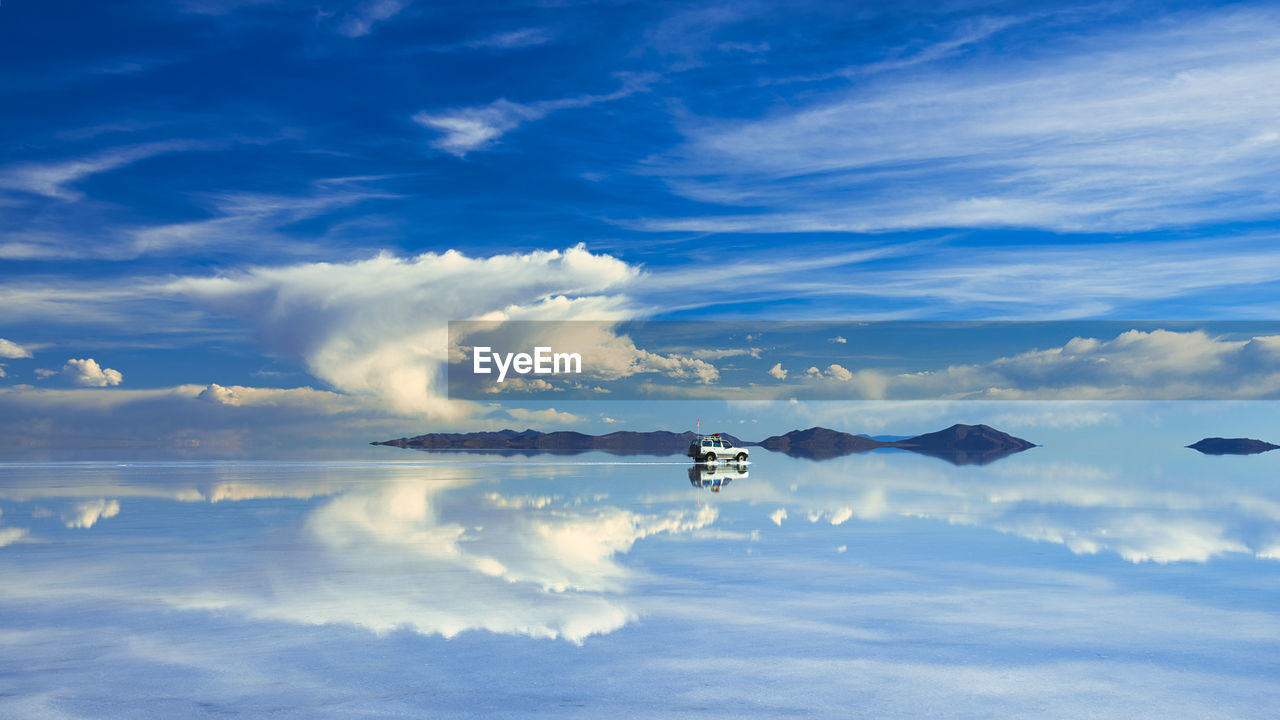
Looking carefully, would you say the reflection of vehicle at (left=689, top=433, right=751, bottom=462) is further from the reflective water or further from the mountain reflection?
the reflective water

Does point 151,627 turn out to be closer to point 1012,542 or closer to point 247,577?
point 247,577

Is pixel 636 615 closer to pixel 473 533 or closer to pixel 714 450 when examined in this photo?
pixel 473 533

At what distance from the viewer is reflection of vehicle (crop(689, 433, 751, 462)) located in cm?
7744

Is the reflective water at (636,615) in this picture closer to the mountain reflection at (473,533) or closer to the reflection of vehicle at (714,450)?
the mountain reflection at (473,533)

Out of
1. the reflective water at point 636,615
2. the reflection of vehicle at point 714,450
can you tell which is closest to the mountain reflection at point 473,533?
the reflective water at point 636,615

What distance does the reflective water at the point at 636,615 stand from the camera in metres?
10.2

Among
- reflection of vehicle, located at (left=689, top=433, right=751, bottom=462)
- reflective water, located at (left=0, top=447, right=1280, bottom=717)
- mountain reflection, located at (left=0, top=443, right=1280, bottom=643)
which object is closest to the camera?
reflective water, located at (left=0, top=447, right=1280, bottom=717)

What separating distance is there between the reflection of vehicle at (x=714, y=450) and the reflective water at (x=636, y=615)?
47915 millimetres

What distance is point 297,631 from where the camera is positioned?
1314 cm

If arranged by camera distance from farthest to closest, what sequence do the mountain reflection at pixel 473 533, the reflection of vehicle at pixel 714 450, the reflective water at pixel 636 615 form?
the reflection of vehicle at pixel 714 450 → the mountain reflection at pixel 473 533 → the reflective water at pixel 636 615

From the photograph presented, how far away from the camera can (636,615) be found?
14109 mm

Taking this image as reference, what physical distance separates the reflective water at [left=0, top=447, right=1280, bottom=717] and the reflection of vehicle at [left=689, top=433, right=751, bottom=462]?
47915mm

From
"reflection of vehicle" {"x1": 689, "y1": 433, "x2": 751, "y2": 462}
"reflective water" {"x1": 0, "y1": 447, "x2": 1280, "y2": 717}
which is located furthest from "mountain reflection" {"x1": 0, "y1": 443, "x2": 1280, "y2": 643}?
"reflection of vehicle" {"x1": 689, "y1": 433, "x2": 751, "y2": 462}

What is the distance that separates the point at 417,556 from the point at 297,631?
6825 mm
